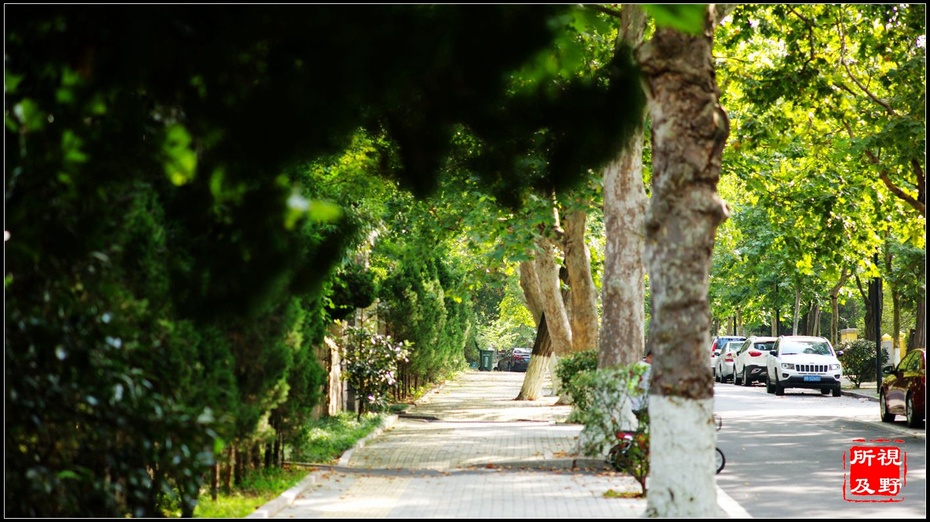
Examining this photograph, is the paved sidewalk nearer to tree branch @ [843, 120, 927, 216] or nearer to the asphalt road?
the asphalt road

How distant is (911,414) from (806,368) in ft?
45.0

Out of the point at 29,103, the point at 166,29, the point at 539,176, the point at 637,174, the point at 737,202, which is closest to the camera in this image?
the point at 166,29

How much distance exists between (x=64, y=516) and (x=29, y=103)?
8.97 ft

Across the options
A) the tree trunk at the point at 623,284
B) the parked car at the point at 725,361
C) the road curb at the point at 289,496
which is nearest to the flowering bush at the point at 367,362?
the road curb at the point at 289,496

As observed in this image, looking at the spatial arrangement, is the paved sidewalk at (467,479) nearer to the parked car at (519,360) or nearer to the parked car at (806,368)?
the parked car at (806,368)

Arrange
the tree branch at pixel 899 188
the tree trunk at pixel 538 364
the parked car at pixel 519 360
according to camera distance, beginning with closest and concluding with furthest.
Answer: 1. the tree branch at pixel 899 188
2. the tree trunk at pixel 538 364
3. the parked car at pixel 519 360

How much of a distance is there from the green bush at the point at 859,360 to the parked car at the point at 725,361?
7.74 m

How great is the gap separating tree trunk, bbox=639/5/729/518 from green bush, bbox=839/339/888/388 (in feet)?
101

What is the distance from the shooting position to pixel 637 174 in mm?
16547

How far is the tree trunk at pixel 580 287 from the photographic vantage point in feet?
80.0

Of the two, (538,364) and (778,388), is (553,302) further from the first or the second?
(778,388)

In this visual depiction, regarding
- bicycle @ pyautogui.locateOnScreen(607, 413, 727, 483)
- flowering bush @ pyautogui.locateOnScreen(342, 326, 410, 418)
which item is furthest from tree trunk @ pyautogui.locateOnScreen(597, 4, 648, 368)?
flowering bush @ pyautogui.locateOnScreen(342, 326, 410, 418)

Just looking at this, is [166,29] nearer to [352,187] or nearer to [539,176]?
[539,176]

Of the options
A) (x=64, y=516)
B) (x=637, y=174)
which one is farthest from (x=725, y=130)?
(x=637, y=174)
